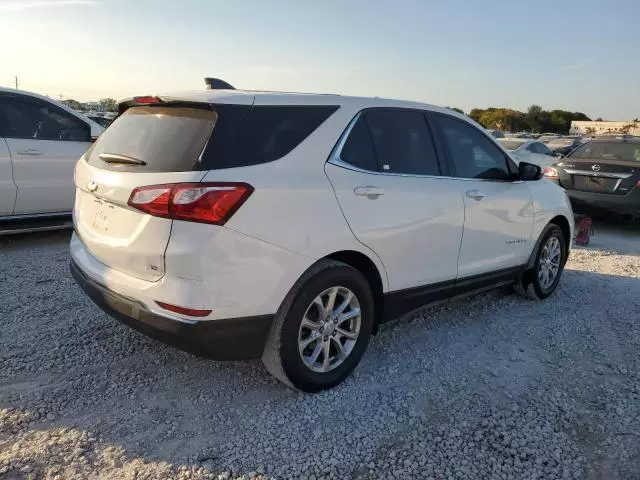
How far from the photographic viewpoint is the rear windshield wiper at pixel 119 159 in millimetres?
3087

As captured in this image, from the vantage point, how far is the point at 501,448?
2906mm

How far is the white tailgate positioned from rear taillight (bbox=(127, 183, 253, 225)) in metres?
0.04

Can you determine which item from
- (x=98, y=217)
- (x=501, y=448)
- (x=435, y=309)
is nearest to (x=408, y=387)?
(x=501, y=448)

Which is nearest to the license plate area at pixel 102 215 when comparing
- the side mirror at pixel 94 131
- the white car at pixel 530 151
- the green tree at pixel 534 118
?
the side mirror at pixel 94 131

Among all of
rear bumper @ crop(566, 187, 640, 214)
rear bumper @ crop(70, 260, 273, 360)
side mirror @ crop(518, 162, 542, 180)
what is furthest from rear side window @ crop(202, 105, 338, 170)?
rear bumper @ crop(566, 187, 640, 214)

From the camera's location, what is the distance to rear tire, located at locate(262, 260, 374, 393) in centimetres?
310

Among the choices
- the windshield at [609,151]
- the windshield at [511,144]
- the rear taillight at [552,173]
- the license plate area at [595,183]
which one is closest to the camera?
the license plate area at [595,183]

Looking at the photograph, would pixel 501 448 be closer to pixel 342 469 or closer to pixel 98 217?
pixel 342 469

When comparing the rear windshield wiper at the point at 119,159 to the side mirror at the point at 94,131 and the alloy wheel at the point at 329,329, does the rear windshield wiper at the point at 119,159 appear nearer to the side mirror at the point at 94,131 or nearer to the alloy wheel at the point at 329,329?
the alloy wheel at the point at 329,329

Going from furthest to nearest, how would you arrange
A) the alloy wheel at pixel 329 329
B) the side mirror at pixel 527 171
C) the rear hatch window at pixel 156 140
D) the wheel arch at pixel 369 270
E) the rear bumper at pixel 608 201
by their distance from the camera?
1. the rear bumper at pixel 608 201
2. the side mirror at pixel 527 171
3. the wheel arch at pixel 369 270
4. the alloy wheel at pixel 329 329
5. the rear hatch window at pixel 156 140

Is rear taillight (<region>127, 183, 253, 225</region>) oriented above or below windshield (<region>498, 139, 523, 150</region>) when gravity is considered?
above

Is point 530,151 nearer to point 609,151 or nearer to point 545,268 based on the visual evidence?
point 609,151

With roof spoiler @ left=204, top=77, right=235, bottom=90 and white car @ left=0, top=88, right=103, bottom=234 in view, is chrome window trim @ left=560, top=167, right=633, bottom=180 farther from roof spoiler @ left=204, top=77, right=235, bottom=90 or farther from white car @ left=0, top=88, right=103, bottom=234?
white car @ left=0, top=88, right=103, bottom=234

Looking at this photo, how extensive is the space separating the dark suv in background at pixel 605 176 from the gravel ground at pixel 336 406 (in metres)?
4.31
